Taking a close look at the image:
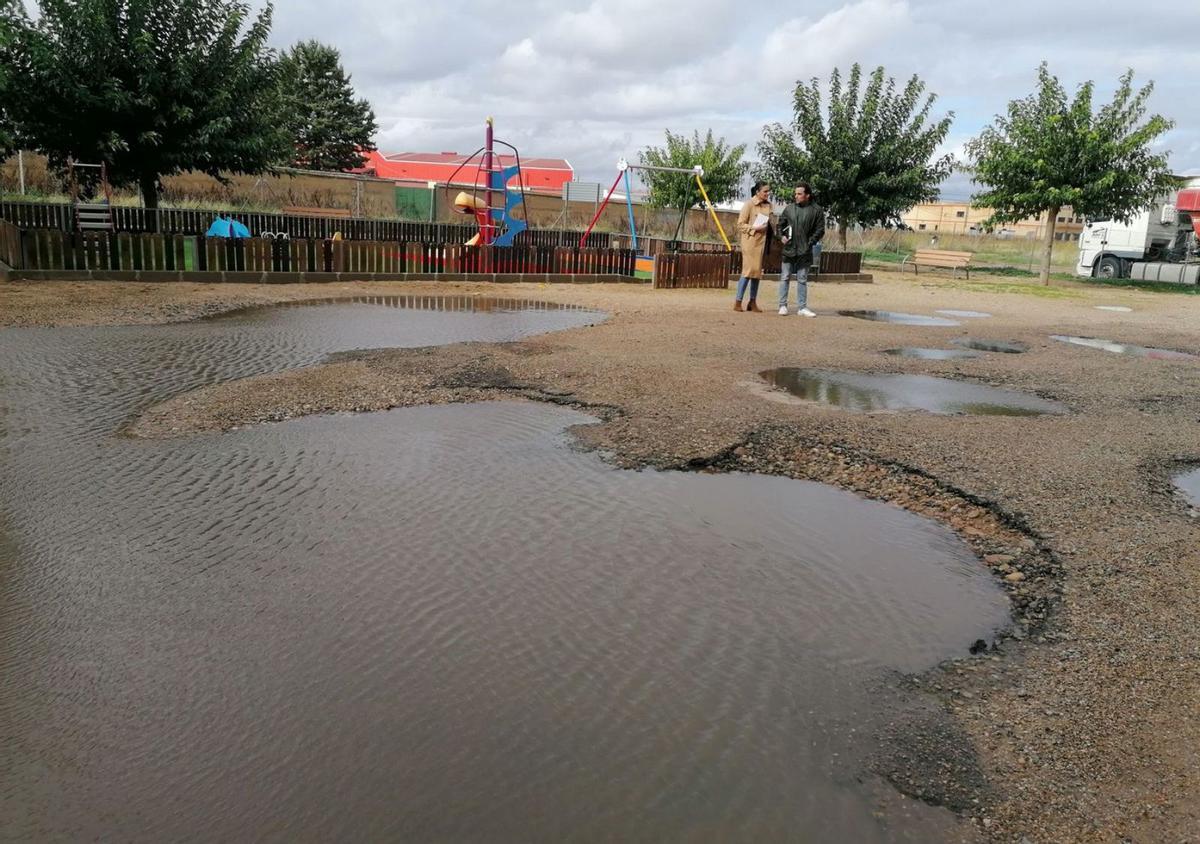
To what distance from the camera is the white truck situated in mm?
26953

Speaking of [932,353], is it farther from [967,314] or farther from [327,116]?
[327,116]

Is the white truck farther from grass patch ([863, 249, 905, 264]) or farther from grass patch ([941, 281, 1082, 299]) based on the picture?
grass patch ([863, 249, 905, 264])

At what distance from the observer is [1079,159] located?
23.3 metres

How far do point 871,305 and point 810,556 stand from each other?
42.9 feet

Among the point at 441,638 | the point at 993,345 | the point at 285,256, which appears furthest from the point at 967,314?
the point at 441,638

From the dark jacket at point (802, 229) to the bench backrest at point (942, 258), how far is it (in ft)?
52.7

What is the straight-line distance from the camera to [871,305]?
16.4m

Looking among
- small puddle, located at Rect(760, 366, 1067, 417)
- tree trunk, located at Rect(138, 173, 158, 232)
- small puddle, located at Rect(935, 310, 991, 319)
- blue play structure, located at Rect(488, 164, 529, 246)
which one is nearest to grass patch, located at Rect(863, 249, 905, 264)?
blue play structure, located at Rect(488, 164, 529, 246)

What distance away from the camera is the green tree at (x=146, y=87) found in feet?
61.0

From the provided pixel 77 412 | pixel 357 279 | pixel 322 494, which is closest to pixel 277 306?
pixel 357 279

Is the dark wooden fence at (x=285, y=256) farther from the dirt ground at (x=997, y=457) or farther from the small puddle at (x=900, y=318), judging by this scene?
the small puddle at (x=900, y=318)

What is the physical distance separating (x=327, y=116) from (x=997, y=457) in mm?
48702

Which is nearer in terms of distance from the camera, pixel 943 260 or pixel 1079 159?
pixel 1079 159

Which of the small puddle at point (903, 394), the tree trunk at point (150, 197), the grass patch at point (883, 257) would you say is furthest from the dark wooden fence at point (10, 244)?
the grass patch at point (883, 257)
